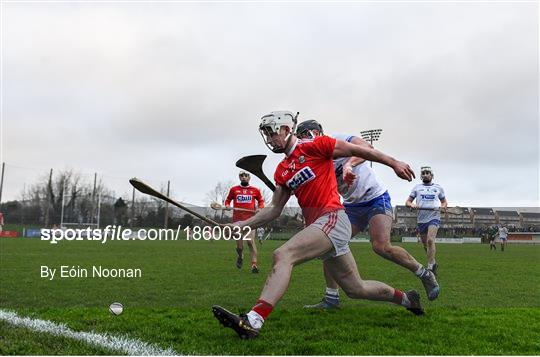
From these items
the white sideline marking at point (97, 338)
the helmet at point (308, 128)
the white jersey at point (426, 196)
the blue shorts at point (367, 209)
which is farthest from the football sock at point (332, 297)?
the white jersey at point (426, 196)

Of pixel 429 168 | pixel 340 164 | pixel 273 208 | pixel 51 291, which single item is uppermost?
pixel 429 168

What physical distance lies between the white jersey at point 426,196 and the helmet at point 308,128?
6.70 metres

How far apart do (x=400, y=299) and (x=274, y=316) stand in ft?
4.81

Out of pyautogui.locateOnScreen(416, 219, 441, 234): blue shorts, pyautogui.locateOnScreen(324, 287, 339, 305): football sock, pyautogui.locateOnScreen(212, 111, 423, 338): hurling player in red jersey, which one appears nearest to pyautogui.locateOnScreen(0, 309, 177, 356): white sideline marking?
pyautogui.locateOnScreen(212, 111, 423, 338): hurling player in red jersey

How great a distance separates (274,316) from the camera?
5875 millimetres

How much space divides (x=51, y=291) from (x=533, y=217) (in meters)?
11.8

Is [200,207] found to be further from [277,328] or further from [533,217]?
[533,217]

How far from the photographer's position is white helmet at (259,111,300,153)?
5.24m

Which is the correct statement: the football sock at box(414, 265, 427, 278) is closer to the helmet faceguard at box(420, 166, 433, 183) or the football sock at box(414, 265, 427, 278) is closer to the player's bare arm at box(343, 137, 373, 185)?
the player's bare arm at box(343, 137, 373, 185)

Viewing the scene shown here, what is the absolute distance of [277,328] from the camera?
17.1 feet

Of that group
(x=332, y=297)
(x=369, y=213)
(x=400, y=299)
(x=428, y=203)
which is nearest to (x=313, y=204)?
(x=400, y=299)

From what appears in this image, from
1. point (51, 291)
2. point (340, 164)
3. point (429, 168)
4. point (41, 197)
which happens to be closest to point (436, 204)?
point (429, 168)

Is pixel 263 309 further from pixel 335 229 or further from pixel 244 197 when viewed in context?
pixel 244 197

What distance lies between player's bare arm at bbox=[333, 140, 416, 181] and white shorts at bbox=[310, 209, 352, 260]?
2.03ft
